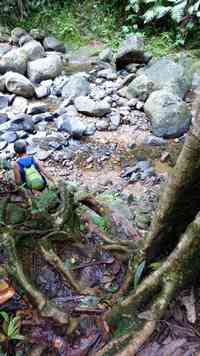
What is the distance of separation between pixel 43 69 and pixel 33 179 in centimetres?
517

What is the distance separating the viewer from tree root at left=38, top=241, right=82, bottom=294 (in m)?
2.82

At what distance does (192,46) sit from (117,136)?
12.8 feet

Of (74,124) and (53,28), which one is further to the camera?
(53,28)

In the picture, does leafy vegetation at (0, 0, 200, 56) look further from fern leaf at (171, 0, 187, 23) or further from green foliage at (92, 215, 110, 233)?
green foliage at (92, 215, 110, 233)

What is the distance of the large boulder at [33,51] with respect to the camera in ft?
31.1

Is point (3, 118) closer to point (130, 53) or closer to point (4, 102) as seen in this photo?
point (4, 102)

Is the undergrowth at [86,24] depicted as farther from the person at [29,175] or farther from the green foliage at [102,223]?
the green foliage at [102,223]

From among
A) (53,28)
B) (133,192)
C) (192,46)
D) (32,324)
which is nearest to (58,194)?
(32,324)

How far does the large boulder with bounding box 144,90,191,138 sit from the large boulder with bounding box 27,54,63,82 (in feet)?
8.54

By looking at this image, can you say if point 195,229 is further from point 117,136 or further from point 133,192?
point 117,136

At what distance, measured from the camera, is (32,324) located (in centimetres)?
254

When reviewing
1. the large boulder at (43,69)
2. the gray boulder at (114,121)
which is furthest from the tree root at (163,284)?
the large boulder at (43,69)

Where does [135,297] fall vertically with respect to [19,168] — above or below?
above

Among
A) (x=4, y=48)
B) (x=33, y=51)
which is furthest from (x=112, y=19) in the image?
(x=4, y=48)
